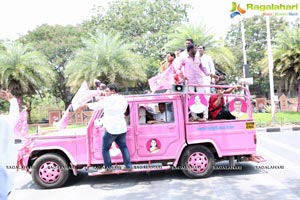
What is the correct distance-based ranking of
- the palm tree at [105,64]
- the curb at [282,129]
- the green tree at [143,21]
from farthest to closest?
the green tree at [143,21] < the palm tree at [105,64] < the curb at [282,129]

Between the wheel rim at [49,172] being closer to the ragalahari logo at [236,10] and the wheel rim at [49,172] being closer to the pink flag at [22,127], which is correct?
the pink flag at [22,127]

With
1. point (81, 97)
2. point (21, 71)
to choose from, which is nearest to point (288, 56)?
point (21, 71)

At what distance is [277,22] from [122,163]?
38.3 metres

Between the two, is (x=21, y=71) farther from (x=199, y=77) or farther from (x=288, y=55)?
(x=199, y=77)

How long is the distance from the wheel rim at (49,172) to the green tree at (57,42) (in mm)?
26563

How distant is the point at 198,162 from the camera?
6.95 m

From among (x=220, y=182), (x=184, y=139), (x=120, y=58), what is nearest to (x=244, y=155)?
(x=220, y=182)

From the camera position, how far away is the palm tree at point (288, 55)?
23.0 meters

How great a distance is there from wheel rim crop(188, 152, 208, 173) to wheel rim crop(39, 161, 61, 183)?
249cm

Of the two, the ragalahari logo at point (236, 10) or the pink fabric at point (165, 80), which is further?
the ragalahari logo at point (236, 10)

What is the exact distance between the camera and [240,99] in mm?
7027

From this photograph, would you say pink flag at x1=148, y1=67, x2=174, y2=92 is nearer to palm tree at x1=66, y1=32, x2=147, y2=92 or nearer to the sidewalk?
the sidewalk

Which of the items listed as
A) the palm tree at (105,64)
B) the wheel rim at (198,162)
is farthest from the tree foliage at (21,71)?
the wheel rim at (198,162)

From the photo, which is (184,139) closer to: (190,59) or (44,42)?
(190,59)
